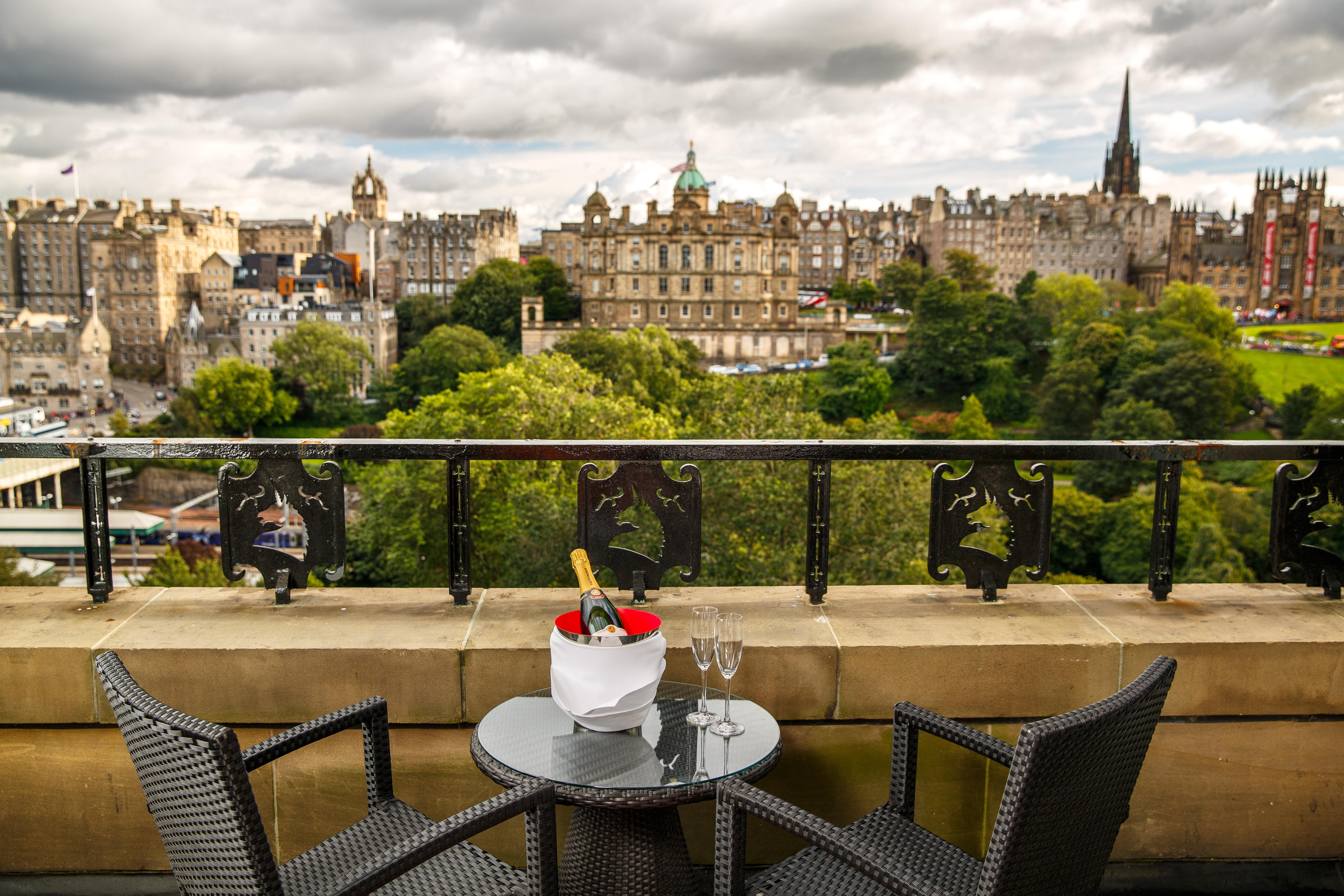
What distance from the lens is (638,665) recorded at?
239 centimetres

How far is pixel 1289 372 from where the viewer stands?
183ft

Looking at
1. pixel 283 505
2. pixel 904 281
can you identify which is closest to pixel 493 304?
pixel 904 281

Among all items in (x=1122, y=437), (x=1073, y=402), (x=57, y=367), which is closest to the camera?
(x=1122, y=437)

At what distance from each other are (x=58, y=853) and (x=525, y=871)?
1602 millimetres

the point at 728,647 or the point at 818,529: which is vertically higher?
the point at 818,529

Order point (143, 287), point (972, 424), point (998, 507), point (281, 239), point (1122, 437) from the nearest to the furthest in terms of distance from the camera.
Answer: point (998, 507) < point (972, 424) < point (1122, 437) < point (143, 287) < point (281, 239)

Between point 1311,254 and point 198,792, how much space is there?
9784 centimetres

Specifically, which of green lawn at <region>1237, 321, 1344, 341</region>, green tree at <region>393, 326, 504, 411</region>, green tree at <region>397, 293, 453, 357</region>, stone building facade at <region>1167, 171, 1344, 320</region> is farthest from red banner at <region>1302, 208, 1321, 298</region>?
green tree at <region>397, 293, 453, 357</region>

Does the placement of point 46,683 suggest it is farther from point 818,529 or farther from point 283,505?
point 818,529

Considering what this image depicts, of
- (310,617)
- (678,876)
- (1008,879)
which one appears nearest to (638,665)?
(678,876)

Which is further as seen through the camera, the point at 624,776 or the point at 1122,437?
the point at 1122,437

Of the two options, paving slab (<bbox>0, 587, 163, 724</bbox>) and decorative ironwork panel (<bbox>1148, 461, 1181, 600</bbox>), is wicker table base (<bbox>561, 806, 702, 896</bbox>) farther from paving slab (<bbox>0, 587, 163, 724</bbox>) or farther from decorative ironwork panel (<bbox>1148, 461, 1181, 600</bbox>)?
decorative ironwork panel (<bbox>1148, 461, 1181, 600</bbox>)

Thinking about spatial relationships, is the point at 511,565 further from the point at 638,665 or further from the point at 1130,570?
the point at 1130,570

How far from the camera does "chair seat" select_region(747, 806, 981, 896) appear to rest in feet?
7.05
